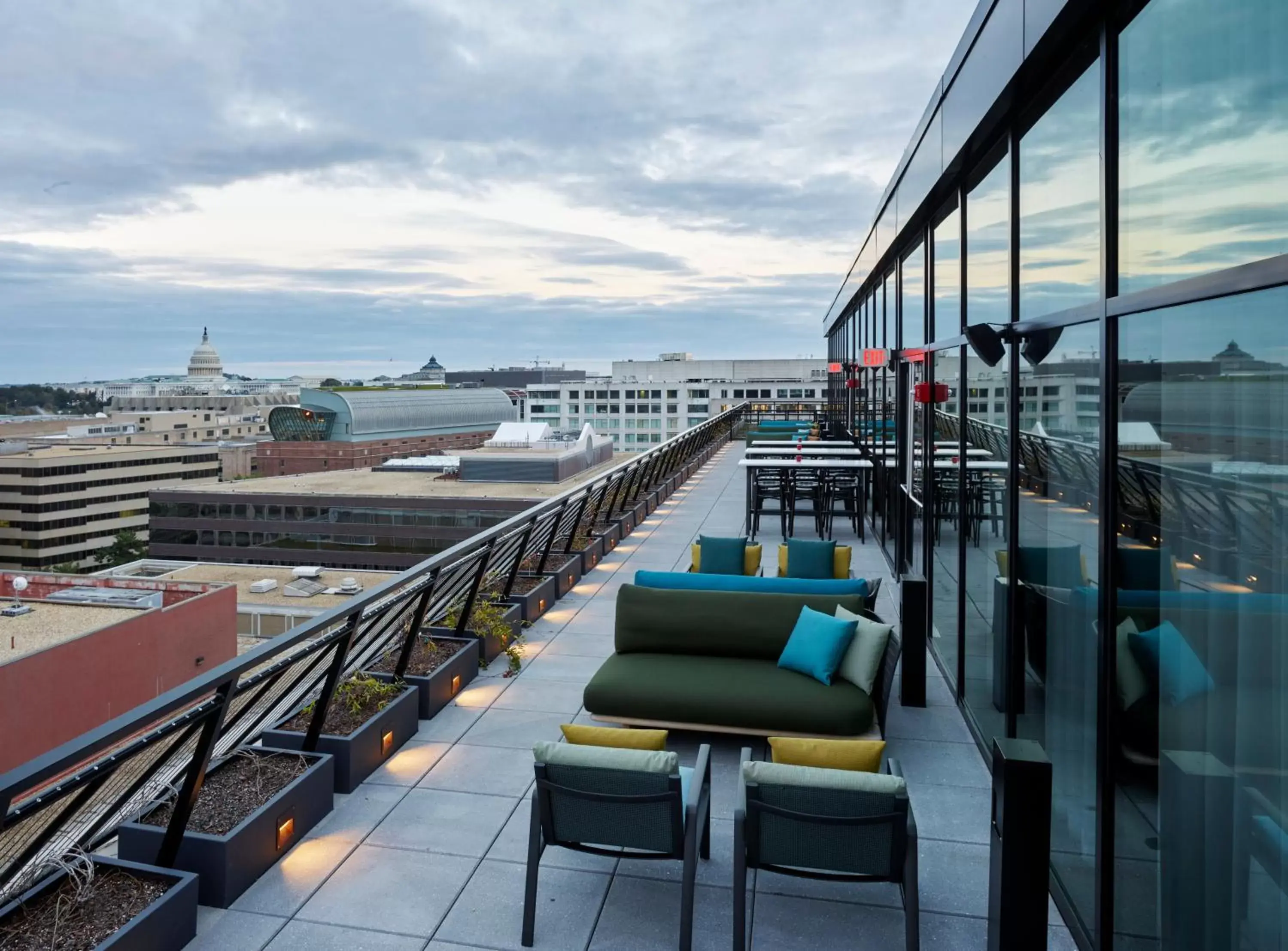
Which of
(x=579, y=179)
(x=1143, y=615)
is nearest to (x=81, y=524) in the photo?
(x=579, y=179)

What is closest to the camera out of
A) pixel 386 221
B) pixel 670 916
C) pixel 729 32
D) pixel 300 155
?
pixel 670 916

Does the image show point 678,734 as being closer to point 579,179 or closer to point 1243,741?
point 1243,741

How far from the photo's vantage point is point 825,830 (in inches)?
120

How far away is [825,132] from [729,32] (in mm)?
4589

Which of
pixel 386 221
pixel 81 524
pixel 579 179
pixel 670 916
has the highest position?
pixel 386 221

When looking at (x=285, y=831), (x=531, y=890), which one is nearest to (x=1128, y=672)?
(x=531, y=890)

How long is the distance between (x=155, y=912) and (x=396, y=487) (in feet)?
126

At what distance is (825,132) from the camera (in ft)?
52.4

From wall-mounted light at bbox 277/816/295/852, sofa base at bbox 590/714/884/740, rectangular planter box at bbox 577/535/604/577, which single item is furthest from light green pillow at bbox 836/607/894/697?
rectangular planter box at bbox 577/535/604/577

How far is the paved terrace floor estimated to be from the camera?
321 centimetres

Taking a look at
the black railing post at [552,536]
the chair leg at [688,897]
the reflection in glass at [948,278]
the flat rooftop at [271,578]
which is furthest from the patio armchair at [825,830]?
the flat rooftop at [271,578]

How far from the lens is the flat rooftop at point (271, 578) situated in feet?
74.8

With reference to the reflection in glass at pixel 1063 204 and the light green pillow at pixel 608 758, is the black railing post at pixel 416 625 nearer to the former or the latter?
the light green pillow at pixel 608 758

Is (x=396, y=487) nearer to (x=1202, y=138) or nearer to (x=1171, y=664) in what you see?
(x=1171, y=664)
